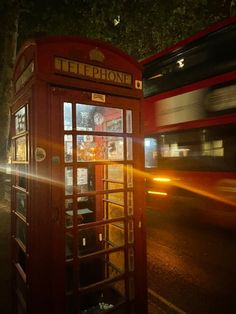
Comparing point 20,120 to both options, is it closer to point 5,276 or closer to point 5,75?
point 5,276

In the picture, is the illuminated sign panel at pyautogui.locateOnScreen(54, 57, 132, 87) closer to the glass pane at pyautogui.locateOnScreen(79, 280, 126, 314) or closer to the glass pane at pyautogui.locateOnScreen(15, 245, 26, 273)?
the glass pane at pyautogui.locateOnScreen(15, 245, 26, 273)

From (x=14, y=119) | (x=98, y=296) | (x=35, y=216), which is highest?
(x=14, y=119)

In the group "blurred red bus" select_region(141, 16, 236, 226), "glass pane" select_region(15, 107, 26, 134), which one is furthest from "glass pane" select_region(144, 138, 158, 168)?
"glass pane" select_region(15, 107, 26, 134)

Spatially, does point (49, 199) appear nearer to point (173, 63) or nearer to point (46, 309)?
point (46, 309)

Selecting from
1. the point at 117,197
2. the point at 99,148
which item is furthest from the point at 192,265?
the point at 99,148

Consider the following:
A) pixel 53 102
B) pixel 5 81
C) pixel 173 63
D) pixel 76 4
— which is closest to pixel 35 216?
pixel 53 102

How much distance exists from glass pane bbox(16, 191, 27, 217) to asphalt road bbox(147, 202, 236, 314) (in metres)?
1.94

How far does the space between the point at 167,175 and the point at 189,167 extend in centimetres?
73

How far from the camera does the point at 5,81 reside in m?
8.81

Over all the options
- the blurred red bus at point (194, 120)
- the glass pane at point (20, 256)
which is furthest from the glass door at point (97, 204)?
the blurred red bus at point (194, 120)

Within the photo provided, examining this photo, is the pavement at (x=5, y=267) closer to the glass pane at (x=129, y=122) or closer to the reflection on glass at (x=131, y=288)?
the reflection on glass at (x=131, y=288)

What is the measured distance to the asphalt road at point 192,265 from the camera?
3.45 meters

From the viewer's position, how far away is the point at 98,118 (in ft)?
9.54

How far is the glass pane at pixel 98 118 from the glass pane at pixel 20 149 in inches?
21.1
